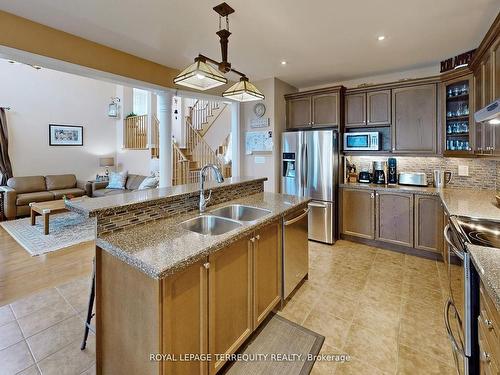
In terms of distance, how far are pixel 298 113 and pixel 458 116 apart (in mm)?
2205

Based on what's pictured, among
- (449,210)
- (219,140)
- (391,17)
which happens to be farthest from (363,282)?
(219,140)

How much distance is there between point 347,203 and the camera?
3.97 metres

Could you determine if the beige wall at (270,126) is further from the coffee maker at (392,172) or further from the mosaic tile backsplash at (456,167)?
the coffee maker at (392,172)

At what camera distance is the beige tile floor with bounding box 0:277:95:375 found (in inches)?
67.6

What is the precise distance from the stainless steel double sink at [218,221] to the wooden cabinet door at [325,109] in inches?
96.9

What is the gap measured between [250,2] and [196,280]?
7.32 ft

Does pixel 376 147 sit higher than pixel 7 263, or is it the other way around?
pixel 376 147

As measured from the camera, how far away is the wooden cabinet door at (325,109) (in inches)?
158

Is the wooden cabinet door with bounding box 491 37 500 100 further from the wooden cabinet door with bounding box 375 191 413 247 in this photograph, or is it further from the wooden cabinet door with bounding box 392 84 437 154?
the wooden cabinet door with bounding box 375 191 413 247

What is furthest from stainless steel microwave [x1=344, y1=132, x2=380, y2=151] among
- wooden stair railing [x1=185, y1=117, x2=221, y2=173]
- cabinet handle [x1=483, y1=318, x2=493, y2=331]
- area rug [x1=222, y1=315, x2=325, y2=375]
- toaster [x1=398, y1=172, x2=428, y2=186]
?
wooden stair railing [x1=185, y1=117, x2=221, y2=173]

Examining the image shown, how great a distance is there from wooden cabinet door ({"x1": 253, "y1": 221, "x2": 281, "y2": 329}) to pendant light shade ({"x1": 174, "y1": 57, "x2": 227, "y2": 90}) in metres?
1.29

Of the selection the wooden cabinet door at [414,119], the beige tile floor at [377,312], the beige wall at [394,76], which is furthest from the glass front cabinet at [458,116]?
the beige tile floor at [377,312]

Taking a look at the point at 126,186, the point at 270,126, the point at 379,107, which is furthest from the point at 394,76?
the point at 126,186

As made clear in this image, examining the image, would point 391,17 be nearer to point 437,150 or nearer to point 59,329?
point 437,150
